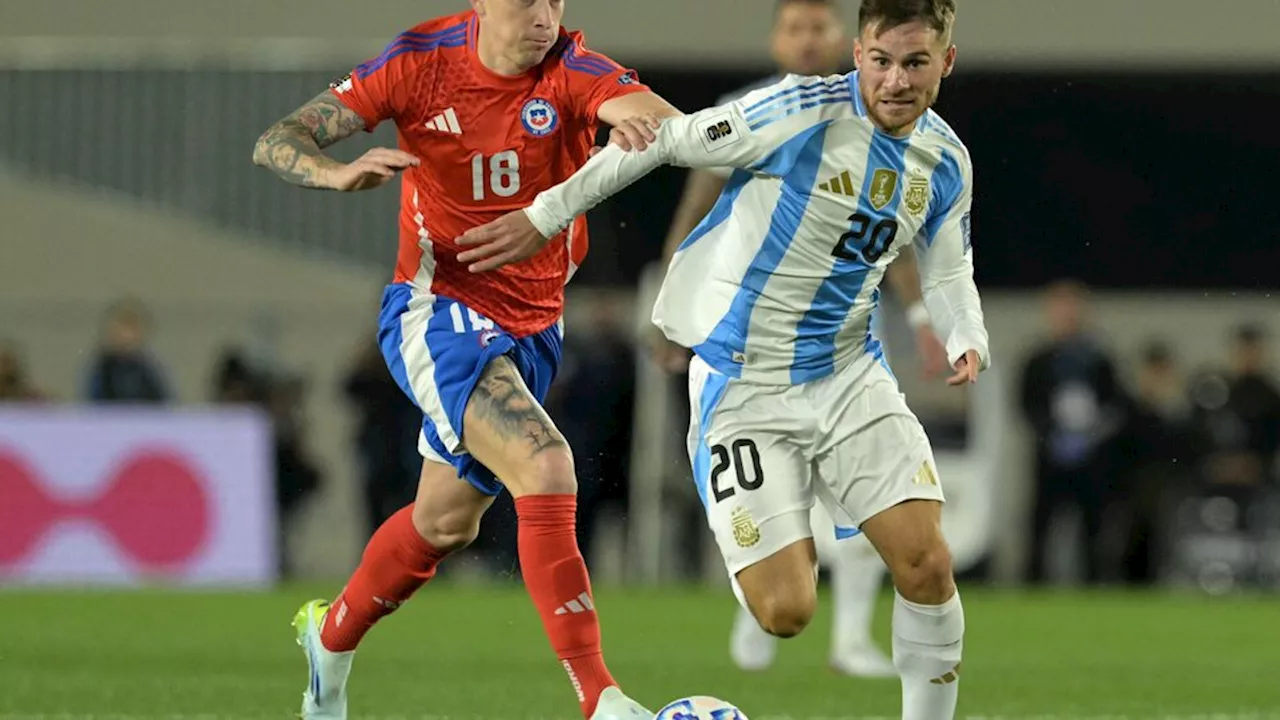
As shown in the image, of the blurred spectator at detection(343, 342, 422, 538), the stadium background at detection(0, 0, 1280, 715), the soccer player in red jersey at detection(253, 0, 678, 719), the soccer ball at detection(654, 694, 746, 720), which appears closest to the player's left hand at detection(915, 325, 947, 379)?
the soccer player in red jersey at detection(253, 0, 678, 719)

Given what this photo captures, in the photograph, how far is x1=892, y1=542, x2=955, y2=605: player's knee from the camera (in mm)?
5719

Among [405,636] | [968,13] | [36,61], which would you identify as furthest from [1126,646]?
[36,61]

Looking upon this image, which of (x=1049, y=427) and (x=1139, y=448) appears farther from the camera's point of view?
(x=1139, y=448)

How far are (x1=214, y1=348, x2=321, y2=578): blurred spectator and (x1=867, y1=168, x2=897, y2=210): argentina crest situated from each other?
10230 mm

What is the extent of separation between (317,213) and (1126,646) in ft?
29.0

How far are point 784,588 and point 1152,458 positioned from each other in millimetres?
10644

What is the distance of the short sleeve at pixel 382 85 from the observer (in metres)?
6.29

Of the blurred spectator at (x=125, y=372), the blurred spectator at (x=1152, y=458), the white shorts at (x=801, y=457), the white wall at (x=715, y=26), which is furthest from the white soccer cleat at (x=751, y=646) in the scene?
the white wall at (x=715, y=26)

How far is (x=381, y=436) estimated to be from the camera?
1545 cm

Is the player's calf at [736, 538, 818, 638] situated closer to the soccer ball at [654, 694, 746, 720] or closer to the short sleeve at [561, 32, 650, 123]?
the soccer ball at [654, 694, 746, 720]

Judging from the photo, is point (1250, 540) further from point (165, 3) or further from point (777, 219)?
point (777, 219)

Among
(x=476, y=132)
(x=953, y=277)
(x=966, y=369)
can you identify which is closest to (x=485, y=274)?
(x=476, y=132)

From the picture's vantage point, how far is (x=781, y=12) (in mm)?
8617

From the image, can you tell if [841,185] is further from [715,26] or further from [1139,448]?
[715,26]
